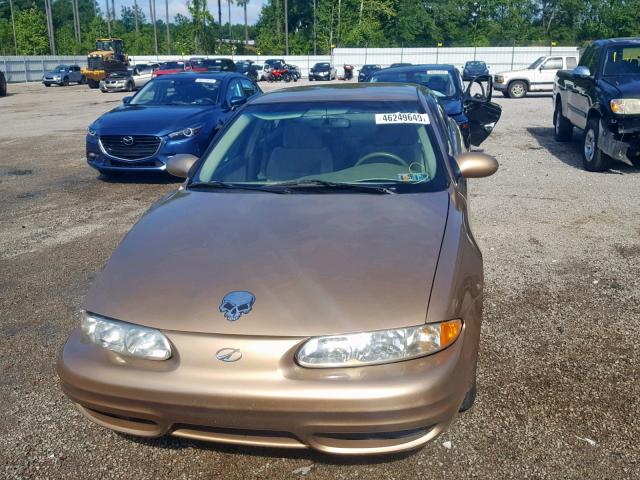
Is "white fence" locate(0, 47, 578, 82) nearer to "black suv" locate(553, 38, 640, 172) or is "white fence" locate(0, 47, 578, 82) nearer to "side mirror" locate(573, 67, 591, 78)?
"black suv" locate(553, 38, 640, 172)

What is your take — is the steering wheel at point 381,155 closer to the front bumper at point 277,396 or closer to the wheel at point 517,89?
the front bumper at point 277,396

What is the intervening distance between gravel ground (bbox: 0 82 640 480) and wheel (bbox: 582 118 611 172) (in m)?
0.67

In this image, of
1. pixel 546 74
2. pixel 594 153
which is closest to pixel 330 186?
pixel 594 153

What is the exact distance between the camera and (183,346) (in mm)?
2420

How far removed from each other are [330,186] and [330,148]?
0.47 metres

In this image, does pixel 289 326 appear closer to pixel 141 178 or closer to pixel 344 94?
pixel 344 94

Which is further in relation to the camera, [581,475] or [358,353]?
[581,475]

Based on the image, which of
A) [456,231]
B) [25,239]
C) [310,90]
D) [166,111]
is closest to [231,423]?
[456,231]

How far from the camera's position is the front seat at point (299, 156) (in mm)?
3832

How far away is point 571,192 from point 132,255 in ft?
21.0

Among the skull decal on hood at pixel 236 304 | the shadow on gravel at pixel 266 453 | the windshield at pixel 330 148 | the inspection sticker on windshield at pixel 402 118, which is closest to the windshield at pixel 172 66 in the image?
the windshield at pixel 330 148

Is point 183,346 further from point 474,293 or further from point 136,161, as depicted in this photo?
point 136,161

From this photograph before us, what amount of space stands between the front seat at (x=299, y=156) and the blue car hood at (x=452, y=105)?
5.53 metres

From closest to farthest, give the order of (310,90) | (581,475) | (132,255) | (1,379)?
(581,475) < (132,255) < (1,379) < (310,90)
